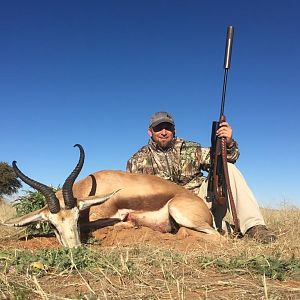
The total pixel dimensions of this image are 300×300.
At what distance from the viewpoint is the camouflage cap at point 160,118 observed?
6.18 m

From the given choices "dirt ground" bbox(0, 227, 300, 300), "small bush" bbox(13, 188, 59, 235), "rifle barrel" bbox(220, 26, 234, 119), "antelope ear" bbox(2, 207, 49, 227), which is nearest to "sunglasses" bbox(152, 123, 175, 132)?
"rifle barrel" bbox(220, 26, 234, 119)

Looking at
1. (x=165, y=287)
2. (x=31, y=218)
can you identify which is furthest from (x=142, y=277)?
(x=31, y=218)

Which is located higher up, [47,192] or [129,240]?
[47,192]

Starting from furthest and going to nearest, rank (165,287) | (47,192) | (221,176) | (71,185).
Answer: (221,176) → (71,185) → (47,192) → (165,287)

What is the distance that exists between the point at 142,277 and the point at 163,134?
387cm

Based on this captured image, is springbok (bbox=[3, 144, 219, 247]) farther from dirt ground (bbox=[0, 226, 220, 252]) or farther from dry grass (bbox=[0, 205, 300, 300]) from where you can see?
dry grass (bbox=[0, 205, 300, 300])

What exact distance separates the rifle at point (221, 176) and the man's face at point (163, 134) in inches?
A: 26.9

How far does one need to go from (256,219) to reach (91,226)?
6.66 ft

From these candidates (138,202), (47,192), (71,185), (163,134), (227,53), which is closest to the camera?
(47,192)

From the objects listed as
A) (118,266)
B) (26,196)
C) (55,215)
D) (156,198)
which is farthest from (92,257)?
(26,196)

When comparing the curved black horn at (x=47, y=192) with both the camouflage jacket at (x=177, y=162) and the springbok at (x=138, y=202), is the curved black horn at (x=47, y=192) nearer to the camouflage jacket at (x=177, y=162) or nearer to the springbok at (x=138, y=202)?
the springbok at (x=138, y=202)

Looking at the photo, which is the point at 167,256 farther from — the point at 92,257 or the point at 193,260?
the point at 92,257

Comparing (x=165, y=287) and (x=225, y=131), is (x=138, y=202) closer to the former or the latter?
(x=225, y=131)

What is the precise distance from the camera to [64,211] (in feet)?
14.7
